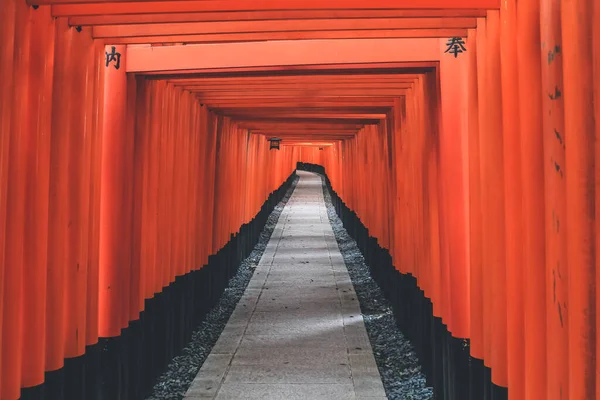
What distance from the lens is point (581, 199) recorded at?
1752mm

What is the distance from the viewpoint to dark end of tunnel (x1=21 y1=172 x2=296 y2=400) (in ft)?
10.8

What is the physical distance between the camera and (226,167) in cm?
962

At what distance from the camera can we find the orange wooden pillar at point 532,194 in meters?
2.19

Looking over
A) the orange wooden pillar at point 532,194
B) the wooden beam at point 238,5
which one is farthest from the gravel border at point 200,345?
the orange wooden pillar at point 532,194

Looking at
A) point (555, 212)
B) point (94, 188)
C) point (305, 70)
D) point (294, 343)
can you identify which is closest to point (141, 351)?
point (94, 188)

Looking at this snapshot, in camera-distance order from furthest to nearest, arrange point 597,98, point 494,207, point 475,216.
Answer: point 475,216, point 494,207, point 597,98

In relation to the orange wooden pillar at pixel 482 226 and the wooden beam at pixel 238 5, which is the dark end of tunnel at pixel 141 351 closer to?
the wooden beam at pixel 238 5

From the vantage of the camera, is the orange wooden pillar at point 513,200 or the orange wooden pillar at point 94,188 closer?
the orange wooden pillar at point 513,200

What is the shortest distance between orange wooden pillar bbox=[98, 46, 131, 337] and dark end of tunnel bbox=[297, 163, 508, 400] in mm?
2576

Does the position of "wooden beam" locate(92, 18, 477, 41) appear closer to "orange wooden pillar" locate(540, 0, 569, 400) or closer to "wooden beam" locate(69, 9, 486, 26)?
"wooden beam" locate(69, 9, 486, 26)

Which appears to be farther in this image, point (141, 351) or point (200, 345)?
point (200, 345)

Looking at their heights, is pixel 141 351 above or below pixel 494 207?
below

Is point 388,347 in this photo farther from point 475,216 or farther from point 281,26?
point 281,26

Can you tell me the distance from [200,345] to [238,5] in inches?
196
